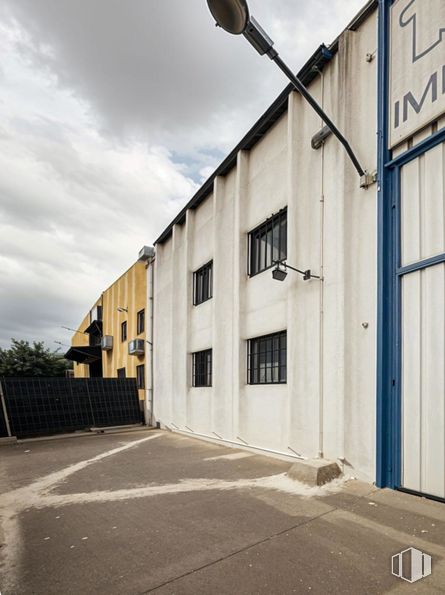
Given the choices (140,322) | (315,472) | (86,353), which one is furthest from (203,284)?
(86,353)

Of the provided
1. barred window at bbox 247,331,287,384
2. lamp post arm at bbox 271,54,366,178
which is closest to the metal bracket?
lamp post arm at bbox 271,54,366,178

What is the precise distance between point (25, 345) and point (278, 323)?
34.2 meters

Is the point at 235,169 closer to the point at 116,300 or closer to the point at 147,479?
the point at 147,479

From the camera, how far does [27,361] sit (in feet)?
116

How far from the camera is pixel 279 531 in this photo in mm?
4066

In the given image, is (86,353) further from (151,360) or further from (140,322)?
(151,360)

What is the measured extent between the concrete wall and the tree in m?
28.6

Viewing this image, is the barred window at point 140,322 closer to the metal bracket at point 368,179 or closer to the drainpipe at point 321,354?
the drainpipe at point 321,354

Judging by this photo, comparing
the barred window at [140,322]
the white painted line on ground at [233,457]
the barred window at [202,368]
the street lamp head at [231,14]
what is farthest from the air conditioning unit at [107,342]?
the street lamp head at [231,14]

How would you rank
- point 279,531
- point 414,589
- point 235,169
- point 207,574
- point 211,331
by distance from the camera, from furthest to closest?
point 211,331 → point 235,169 → point 279,531 → point 207,574 → point 414,589

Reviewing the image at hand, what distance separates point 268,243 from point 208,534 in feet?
22.0

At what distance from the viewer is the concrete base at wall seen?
563 centimetres

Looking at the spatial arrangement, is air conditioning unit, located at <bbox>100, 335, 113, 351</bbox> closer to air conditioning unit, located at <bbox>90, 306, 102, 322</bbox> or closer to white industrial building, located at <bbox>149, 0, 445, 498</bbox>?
air conditioning unit, located at <bbox>90, 306, 102, 322</bbox>

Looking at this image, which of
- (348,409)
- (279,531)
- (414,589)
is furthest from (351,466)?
(414,589)
